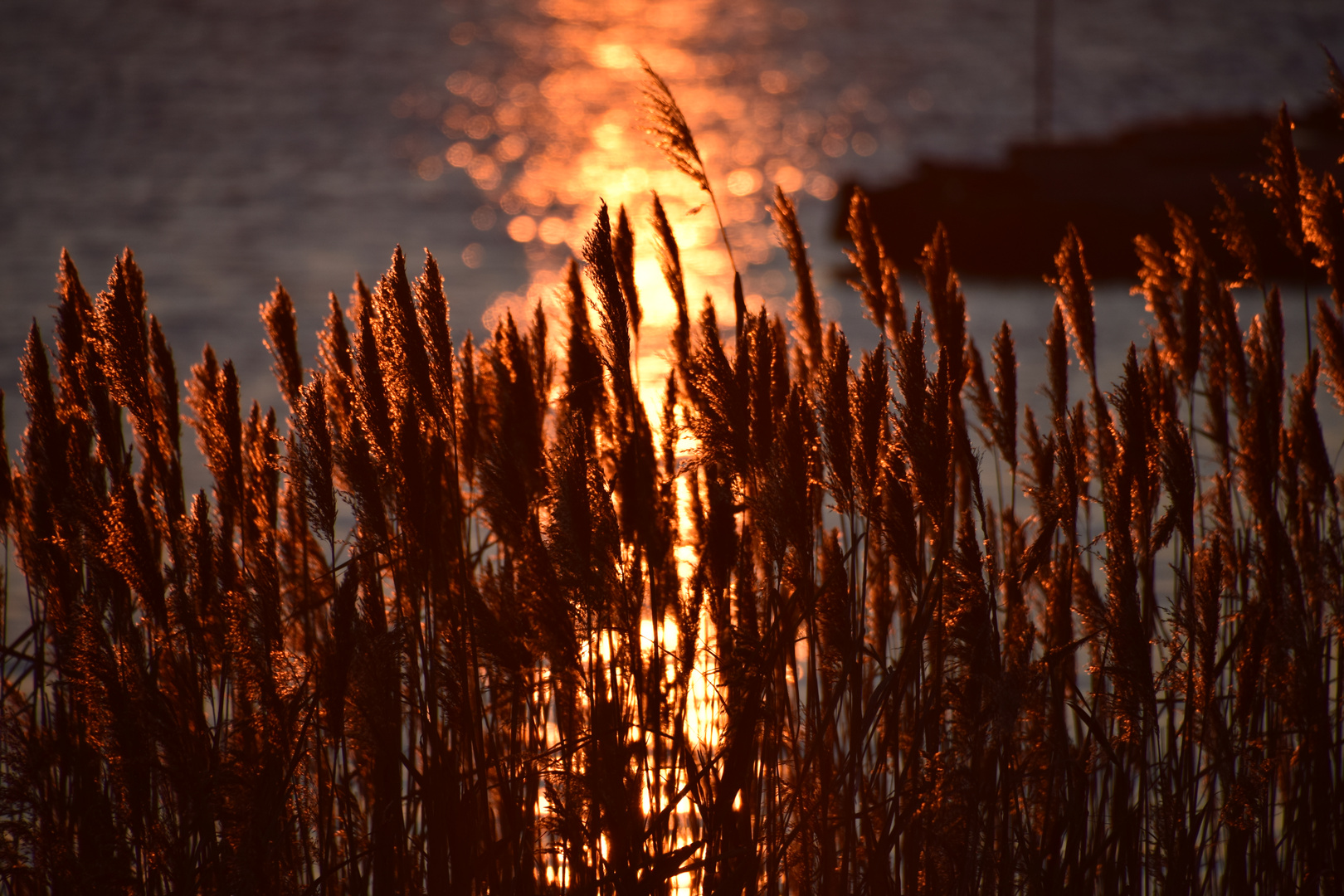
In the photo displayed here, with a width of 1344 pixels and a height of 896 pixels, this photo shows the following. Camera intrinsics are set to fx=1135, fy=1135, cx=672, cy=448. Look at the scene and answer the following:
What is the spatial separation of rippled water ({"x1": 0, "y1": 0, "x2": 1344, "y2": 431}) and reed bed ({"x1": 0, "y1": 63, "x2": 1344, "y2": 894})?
450cm

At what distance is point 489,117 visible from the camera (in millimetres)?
34031

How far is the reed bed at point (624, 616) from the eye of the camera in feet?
5.78

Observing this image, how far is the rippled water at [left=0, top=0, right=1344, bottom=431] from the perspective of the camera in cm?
1439

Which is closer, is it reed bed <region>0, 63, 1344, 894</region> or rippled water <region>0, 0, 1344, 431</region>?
reed bed <region>0, 63, 1344, 894</region>

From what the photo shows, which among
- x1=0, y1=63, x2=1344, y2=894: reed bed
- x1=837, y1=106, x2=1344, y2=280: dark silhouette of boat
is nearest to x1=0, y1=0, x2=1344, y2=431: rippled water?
x1=837, y1=106, x2=1344, y2=280: dark silhouette of boat

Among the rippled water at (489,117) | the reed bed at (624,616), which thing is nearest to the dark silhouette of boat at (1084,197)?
the rippled water at (489,117)

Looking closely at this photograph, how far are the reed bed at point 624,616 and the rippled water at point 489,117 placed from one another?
450cm

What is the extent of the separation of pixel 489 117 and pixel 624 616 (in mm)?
34167

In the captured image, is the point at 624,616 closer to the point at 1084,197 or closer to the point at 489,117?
the point at 1084,197

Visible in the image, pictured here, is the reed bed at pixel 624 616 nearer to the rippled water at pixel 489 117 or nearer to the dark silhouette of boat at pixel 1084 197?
the rippled water at pixel 489 117

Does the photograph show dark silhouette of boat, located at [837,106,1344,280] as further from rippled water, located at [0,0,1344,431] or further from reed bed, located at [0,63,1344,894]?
reed bed, located at [0,63,1344,894]

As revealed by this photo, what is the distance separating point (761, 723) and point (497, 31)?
1920 inches

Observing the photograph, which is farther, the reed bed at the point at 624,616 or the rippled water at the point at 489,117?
the rippled water at the point at 489,117

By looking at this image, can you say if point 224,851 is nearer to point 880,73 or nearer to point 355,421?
point 355,421
